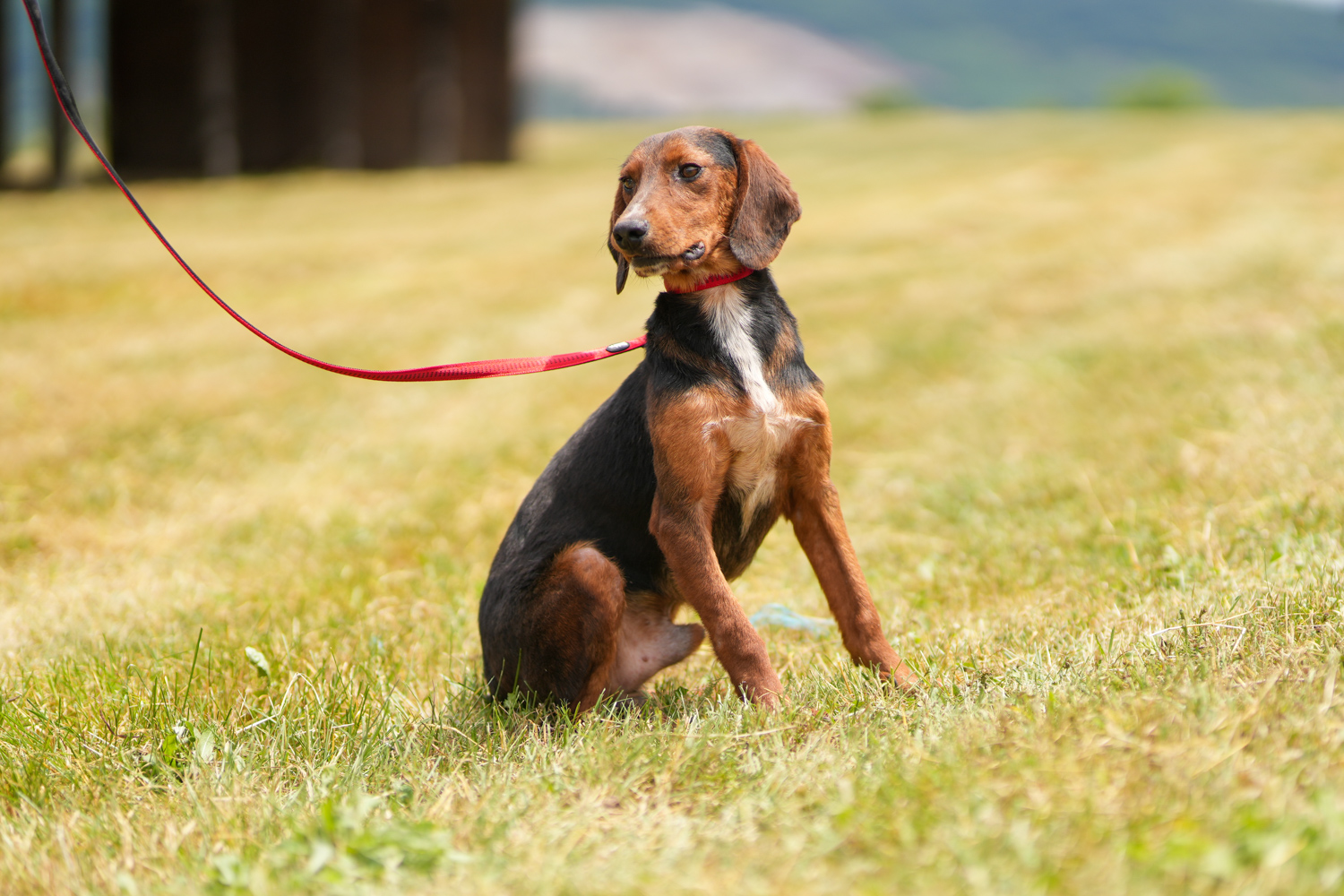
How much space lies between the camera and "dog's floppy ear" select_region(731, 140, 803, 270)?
3.15 m

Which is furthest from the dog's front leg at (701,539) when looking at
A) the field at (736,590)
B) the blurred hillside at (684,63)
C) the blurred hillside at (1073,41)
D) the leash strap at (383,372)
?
the blurred hillside at (1073,41)

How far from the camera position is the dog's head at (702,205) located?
300cm

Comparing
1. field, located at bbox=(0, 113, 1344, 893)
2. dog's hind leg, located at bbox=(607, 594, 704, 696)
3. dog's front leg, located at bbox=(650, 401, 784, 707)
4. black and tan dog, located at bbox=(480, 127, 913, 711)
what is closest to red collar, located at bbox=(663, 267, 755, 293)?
black and tan dog, located at bbox=(480, 127, 913, 711)

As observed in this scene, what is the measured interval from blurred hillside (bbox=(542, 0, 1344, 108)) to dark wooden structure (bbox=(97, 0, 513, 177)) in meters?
96.4

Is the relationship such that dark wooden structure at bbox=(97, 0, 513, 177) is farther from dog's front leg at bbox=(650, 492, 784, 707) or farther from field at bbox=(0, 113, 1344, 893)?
dog's front leg at bbox=(650, 492, 784, 707)

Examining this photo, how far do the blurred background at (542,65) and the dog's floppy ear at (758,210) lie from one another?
19115 mm

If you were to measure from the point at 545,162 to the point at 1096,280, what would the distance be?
17.1 metres

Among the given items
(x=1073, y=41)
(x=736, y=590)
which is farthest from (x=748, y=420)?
(x=1073, y=41)

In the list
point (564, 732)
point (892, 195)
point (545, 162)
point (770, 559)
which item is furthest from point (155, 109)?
point (564, 732)

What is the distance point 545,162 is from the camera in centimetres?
2528

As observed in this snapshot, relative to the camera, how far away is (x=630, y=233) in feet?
9.54

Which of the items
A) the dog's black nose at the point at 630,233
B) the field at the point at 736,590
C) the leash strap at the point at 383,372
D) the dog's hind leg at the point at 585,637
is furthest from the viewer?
the leash strap at the point at 383,372

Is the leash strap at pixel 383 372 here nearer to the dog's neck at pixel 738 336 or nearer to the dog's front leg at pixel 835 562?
the dog's neck at pixel 738 336

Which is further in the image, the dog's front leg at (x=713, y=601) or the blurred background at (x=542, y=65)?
the blurred background at (x=542, y=65)
